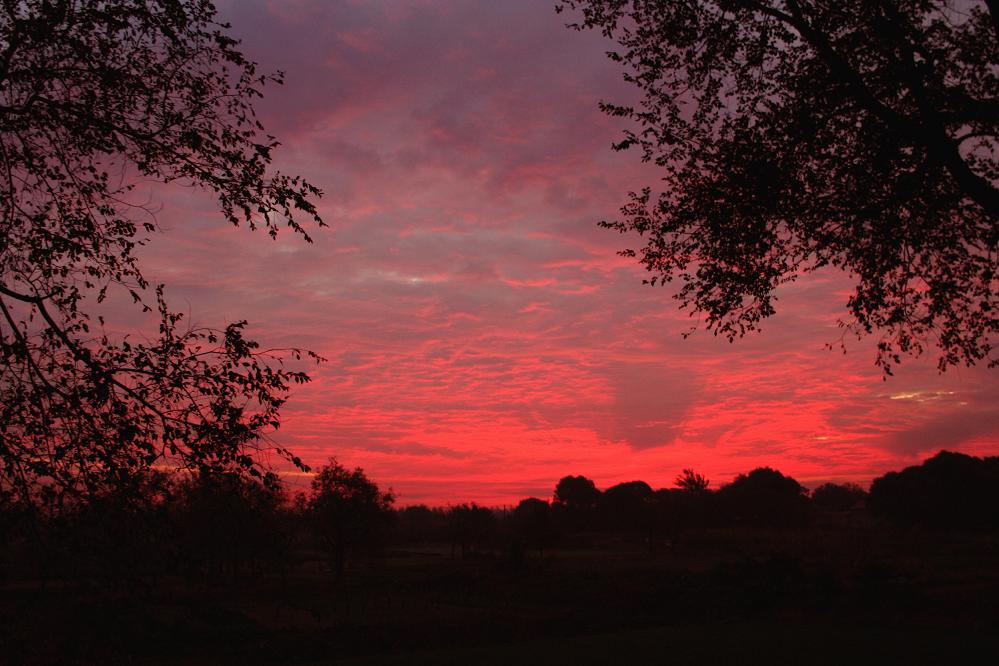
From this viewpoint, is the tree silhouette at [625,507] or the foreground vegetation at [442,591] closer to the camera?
the foreground vegetation at [442,591]

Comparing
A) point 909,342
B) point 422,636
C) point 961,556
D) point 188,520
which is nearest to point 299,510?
point 188,520

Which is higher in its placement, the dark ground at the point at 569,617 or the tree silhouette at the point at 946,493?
the tree silhouette at the point at 946,493

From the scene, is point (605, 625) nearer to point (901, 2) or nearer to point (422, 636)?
point (422, 636)

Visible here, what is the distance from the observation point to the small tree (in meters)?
64.5

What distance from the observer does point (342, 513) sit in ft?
212

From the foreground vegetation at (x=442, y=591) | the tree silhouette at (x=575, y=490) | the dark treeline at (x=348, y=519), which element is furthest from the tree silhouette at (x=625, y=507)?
the foreground vegetation at (x=442, y=591)

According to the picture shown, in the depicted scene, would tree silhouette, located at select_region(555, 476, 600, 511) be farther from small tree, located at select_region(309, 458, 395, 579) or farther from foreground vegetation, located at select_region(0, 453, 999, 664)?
small tree, located at select_region(309, 458, 395, 579)

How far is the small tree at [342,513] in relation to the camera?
64.5 metres

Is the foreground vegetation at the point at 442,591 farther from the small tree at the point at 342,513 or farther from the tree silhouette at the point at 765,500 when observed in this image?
the tree silhouette at the point at 765,500

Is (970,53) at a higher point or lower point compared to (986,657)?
higher

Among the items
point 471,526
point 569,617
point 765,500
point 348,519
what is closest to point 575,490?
point 765,500

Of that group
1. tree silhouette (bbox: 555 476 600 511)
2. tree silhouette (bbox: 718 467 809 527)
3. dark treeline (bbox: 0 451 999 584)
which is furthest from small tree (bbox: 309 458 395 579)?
tree silhouette (bbox: 555 476 600 511)

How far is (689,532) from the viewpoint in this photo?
101m

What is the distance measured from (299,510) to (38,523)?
2423 inches
